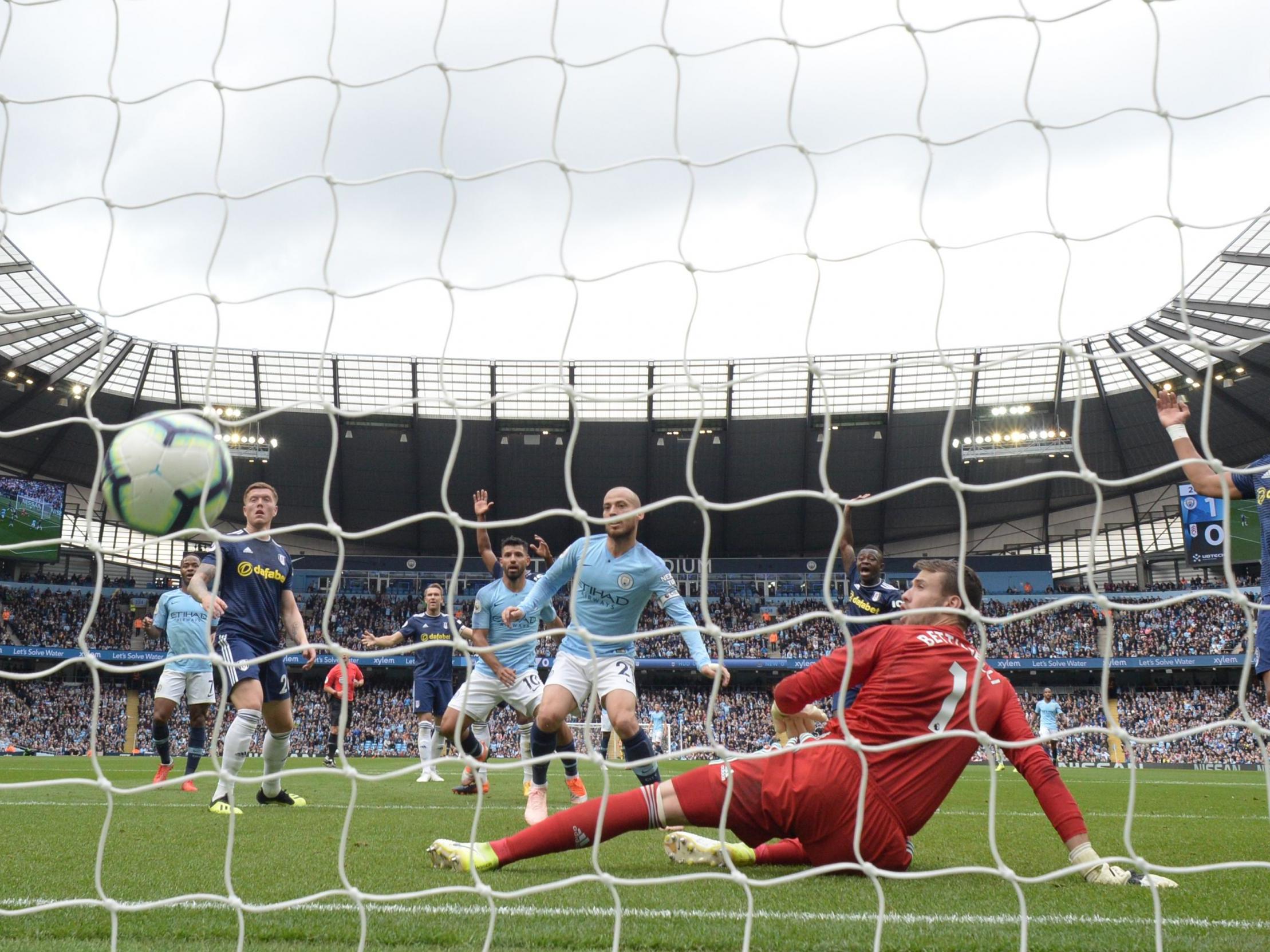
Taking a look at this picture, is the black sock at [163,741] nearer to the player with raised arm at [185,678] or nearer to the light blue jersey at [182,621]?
the player with raised arm at [185,678]

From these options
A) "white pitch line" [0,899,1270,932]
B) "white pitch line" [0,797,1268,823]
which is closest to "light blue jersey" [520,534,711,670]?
"white pitch line" [0,797,1268,823]

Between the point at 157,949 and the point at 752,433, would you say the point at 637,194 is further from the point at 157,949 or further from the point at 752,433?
the point at 752,433

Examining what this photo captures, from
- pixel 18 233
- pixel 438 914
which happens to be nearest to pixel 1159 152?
pixel 438 914

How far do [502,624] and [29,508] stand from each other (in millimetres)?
26000

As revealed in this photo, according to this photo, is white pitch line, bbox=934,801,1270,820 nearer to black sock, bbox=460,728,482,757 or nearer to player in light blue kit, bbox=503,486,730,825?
player in light blue kit, bbox=503,486,730,825

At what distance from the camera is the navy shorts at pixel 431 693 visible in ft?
36.6

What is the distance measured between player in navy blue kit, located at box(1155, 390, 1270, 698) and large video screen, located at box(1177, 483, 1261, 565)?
28379mm

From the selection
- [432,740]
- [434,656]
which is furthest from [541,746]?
[432,740]

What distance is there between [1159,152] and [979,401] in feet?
106

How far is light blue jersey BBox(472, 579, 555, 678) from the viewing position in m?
8.06

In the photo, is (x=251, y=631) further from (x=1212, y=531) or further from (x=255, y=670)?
(x=1212, y=531)

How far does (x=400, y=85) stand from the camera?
14.2ft

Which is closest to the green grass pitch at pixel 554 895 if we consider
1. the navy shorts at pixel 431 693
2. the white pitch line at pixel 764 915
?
the white pitch line at pixel 764 915

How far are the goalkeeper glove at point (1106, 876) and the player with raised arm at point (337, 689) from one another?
9.10 feet
